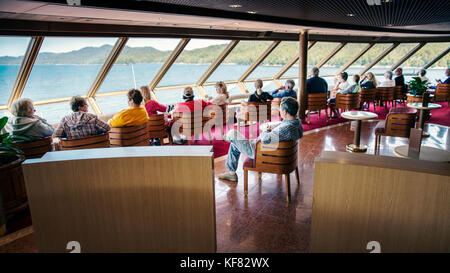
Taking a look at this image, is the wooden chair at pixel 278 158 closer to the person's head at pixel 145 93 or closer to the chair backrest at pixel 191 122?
the chair backrest at pixel 191 122

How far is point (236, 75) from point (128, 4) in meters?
6.95

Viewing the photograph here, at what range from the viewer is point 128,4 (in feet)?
13.1

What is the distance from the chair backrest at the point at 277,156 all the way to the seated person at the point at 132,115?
6.62 feet

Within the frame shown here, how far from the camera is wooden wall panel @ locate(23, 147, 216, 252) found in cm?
197

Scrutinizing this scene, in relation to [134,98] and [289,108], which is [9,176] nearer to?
[134,98]

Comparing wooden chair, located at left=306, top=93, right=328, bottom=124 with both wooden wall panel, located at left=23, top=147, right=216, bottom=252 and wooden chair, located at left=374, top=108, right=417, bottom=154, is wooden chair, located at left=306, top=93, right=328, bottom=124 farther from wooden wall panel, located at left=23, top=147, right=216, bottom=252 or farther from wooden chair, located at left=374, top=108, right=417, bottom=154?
wooden wall panel, located at left=23, top=147, right=216, bottom=252

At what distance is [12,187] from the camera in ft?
9.92

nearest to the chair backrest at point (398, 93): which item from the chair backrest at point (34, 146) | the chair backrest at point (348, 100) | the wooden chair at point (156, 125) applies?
the chair backrest at point (348, 100)

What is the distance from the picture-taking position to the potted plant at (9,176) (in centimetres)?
287

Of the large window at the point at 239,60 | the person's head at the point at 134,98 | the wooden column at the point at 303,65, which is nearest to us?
the person's head at the point at 134,98

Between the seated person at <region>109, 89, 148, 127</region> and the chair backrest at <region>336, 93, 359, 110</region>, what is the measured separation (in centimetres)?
539

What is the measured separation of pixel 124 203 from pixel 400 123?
4.70 meters

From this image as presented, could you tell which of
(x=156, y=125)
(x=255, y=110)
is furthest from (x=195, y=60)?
(x=156, y=125)
